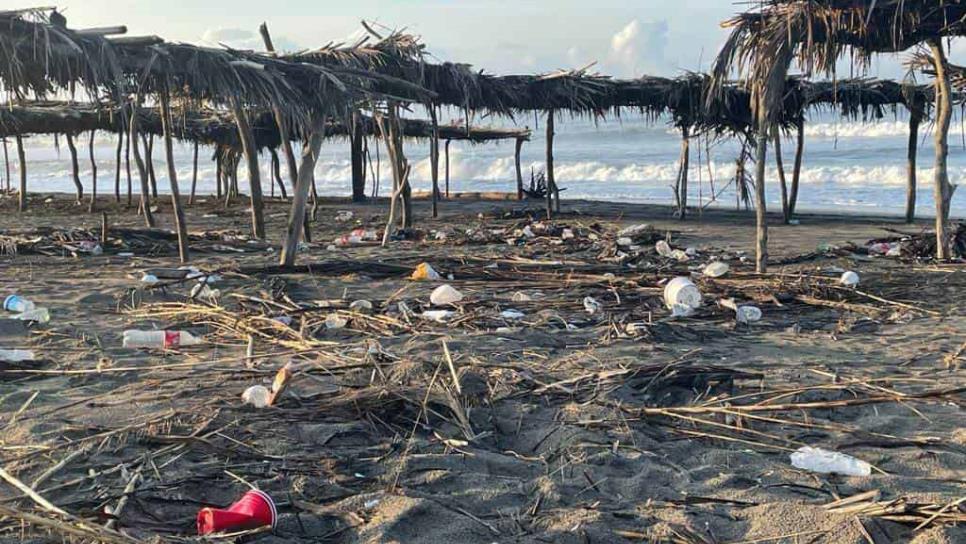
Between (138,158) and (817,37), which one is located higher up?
(817,37)

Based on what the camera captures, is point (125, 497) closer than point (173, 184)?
Yes

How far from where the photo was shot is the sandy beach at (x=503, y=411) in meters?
2.82

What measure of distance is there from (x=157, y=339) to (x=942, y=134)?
7.96 m

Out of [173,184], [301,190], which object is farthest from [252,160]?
[301,190]

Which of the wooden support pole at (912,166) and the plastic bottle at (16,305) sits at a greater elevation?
the wooden support pole at (912,166)

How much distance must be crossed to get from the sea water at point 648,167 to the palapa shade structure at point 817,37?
845 centimetres

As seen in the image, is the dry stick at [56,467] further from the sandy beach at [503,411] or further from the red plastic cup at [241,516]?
the red plastic cup at [241,516]

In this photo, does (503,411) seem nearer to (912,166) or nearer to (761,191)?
(761,191)

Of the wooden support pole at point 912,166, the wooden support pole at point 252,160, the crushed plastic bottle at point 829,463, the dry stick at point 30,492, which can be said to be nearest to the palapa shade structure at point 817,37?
the crushed plastic bottle at point 829,463

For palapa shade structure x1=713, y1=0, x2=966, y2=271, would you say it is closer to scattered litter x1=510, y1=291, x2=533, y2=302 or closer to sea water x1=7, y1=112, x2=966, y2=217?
scattered litter x1=510, y1=291, x2=533, y2=302

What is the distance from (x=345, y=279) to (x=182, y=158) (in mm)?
52743

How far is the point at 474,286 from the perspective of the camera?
7.57 metres

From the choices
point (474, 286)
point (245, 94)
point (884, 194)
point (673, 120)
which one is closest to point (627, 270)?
point (474, 286)

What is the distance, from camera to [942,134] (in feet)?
28.2
